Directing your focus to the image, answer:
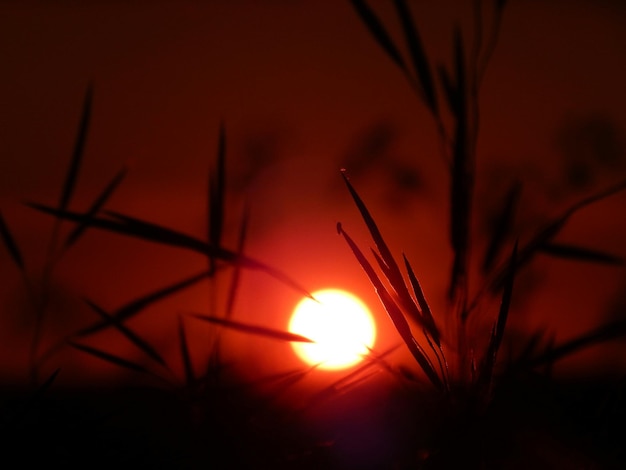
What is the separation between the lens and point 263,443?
2.96ft

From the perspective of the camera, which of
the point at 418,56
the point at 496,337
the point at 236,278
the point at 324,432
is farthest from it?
the point at 236,278

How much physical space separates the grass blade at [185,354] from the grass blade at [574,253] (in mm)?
466

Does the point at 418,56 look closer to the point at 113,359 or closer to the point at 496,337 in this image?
the point at 496,337

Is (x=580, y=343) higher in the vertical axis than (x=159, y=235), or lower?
lower

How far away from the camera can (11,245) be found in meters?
1.16

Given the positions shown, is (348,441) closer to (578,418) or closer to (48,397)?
(578,418)

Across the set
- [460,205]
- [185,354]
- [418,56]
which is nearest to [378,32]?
[418,56]

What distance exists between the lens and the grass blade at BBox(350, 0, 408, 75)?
104 centimetres

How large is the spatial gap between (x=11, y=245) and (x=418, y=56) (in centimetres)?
60

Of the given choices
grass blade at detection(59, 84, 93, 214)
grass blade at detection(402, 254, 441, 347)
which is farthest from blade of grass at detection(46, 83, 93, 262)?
grass blade at detection(402, 254, 441, 347)

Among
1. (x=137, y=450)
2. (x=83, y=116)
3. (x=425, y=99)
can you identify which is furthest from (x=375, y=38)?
(x=137, y=450)

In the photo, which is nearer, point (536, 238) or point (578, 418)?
point (578, 418)

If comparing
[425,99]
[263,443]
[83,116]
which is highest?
[83,116]

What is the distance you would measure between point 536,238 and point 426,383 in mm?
249
